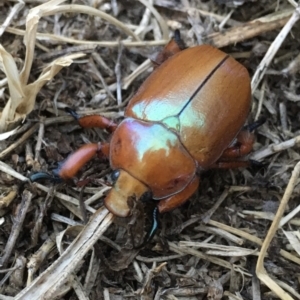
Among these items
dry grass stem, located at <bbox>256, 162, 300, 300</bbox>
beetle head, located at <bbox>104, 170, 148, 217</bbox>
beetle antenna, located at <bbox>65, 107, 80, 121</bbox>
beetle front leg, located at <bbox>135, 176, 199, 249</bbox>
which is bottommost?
dry grass stem, located at <bbox>256, 162, 300, 300</bbox>

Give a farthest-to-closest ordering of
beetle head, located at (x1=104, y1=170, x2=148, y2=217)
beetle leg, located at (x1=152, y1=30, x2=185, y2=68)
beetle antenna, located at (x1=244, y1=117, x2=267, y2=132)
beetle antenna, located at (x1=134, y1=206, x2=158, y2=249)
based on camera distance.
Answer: beetle leg, located at (x1=152, y1=30, x2=185, y2=68) < beetle antenna, located at (x1=244, y1=117, x2=267, y2=132) < beetle antenna, located at (x1=134, y1=206, x2=158, y2=249) < beetle head, located at (x1=104, y1=170, x2=148, y2=217)

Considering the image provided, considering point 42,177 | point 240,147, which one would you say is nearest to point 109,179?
point 42,177

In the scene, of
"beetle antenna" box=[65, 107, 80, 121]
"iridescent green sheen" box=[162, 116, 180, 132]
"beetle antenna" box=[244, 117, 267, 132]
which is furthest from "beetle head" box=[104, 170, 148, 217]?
"beetle antenna" box=[244, 117, 267, 132]

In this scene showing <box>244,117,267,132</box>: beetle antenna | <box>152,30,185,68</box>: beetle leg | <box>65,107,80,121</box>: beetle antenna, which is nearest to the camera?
<box>65,107,80,121</box>: beetle antenna

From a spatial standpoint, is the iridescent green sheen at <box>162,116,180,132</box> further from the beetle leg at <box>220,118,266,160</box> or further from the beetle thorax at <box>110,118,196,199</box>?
the beetle leg at <box>220,118,266,160</box>

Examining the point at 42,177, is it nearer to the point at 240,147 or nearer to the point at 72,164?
the point at 72,164

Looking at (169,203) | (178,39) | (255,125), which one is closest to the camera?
(169,203)

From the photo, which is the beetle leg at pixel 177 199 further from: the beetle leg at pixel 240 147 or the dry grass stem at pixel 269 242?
the dry grass stem at pixel 269 242
